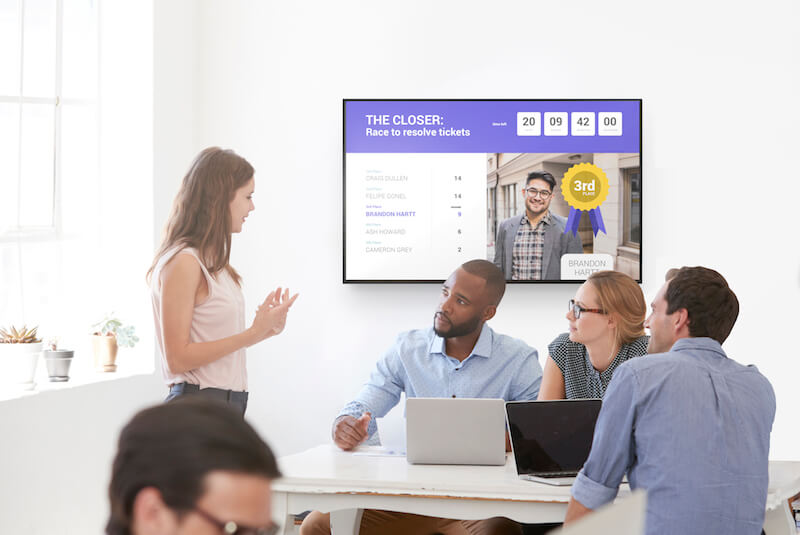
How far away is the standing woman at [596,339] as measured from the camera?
2936 millimetres

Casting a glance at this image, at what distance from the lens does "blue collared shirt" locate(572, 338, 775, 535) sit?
6.01 ft

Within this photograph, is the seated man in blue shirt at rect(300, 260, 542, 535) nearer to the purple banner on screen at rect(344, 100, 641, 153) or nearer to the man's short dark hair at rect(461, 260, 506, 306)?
the man's short dark hair at rect(461, 260, 506, 306)

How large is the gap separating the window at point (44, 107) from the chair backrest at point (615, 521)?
2779 mm

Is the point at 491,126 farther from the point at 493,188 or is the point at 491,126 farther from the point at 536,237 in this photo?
the point at 536,237

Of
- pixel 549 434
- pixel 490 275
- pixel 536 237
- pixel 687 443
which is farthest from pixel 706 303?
pixel 536 237

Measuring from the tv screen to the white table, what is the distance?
5.89ft

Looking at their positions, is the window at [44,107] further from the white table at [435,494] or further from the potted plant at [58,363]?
the white table at [435,494]

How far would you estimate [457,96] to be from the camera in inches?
162

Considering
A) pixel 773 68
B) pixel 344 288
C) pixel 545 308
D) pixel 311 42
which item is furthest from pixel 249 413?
pixel 773 68

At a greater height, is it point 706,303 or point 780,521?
point 706,303

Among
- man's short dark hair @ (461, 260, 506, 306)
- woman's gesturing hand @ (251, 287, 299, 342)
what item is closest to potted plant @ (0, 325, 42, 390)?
woman's gesturing hand @ (251, 287, 299, 342)

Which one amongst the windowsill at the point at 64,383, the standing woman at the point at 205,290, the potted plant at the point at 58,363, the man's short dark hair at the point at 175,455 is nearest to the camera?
the man's short dark hair at the point at 175,455

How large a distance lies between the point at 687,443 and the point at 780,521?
0.66 meters

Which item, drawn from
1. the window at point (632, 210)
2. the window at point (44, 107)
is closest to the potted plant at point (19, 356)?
the window at point (44, 107)
